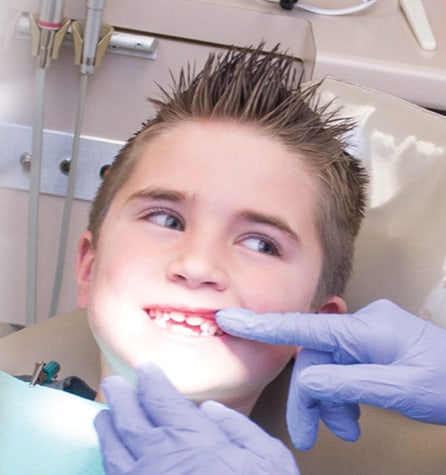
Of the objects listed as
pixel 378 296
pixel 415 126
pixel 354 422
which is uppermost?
pixel 415 126

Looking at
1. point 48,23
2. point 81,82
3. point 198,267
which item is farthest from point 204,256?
point 81,82

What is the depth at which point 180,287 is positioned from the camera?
1141 millimetres

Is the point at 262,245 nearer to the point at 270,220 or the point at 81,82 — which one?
the point at 270,220

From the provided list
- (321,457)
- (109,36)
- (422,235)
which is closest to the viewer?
(321,457)

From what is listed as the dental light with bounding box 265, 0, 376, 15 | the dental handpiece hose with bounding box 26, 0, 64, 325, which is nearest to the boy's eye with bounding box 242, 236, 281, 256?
the dental handpiece hose with bounding box 26, 0, 64, 325

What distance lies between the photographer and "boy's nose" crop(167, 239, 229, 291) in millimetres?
1134

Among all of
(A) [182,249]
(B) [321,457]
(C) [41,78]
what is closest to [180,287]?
(A) [182,249]

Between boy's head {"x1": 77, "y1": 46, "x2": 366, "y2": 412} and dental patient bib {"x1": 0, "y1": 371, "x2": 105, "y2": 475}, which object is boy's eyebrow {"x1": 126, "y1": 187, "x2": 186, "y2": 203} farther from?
dental patient bib {"x1": 0, "y1": 371, "x2": 105, "y2": 475}

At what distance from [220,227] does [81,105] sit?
0.82 m

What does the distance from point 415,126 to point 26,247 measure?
1.00 meters

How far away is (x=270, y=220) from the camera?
1226mm

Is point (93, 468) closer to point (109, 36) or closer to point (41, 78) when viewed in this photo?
point (41, 78)

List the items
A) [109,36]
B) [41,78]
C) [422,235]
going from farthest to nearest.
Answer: [109,36]
[41,78]
[422,235]

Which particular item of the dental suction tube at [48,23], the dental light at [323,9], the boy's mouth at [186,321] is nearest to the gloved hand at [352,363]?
the boy's mouth at [186,321]
